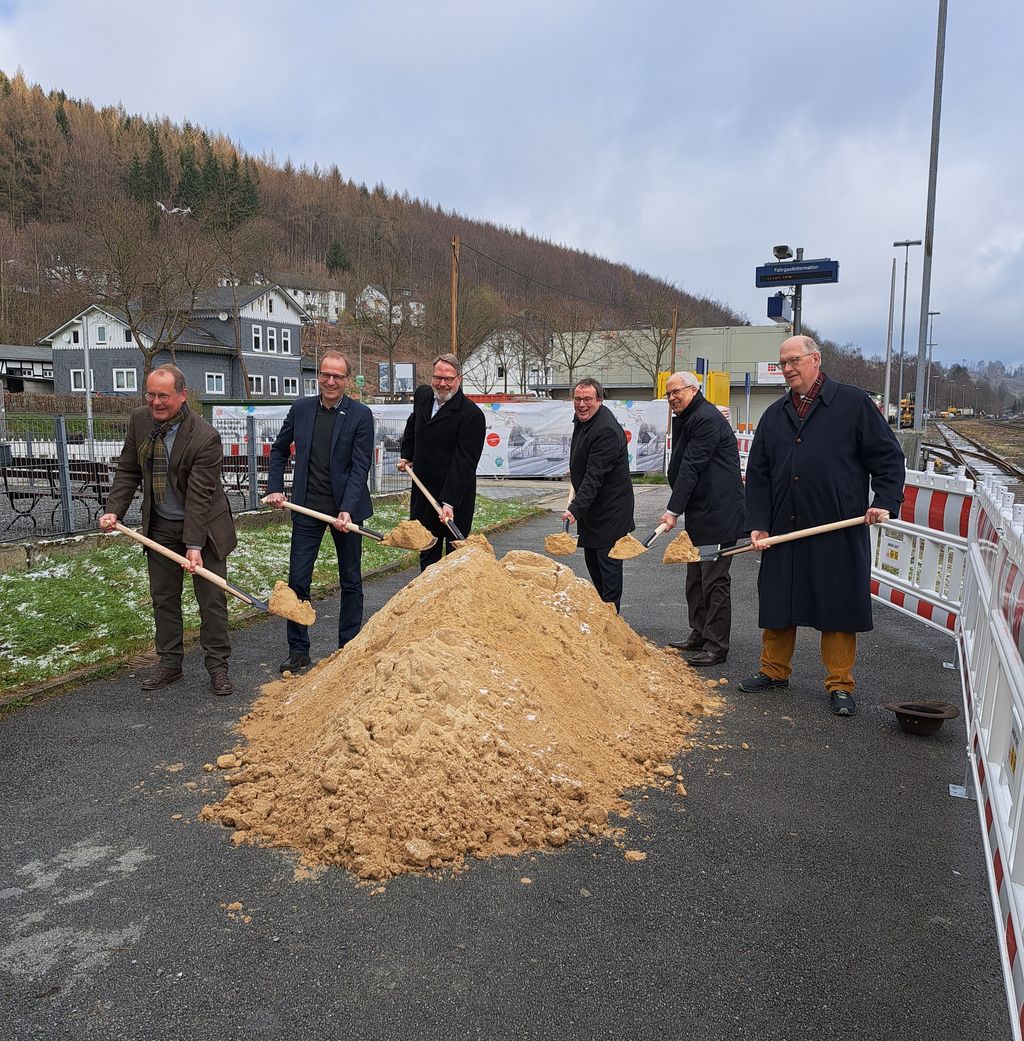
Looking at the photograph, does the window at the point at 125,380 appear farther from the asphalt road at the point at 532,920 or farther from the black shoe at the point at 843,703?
the black shoe at the point at 843,703

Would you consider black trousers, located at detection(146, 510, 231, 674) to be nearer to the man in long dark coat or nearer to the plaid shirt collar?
the man in long dark coat

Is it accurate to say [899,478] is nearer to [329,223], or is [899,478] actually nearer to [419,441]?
[419,441]

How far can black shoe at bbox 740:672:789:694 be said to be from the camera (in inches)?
225

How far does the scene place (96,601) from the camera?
24.5ft

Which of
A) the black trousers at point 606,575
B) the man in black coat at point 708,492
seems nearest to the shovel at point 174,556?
the black trousers at point 606,575

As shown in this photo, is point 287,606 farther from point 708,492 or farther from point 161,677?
point 708,492

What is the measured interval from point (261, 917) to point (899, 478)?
4.17 metres

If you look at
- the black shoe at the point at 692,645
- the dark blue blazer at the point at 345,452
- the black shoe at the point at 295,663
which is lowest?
the black shoe at the point at 692,645

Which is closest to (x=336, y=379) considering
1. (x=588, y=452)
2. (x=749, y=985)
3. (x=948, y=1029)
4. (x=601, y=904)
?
(x=588, y=452)

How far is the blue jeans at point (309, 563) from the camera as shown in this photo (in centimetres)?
606

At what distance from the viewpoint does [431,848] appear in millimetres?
3438

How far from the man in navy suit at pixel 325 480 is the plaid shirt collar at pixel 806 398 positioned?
2840mm

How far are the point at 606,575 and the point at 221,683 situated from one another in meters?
2.92

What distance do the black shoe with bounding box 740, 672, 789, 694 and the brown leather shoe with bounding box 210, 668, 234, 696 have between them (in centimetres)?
336
